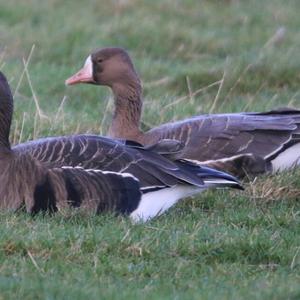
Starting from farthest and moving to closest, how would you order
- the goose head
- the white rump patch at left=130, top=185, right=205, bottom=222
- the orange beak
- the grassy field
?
the orange beak, the goose head, the white rump patch at left=130, top=185, right=205, bottom=222, the grassy field

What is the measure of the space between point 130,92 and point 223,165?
1.34m

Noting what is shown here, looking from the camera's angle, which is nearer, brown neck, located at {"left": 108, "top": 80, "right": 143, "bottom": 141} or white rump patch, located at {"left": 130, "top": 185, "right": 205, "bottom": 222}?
white rump patch, located at {"left": 130, "top": 185, "right": 205, "bottom": 222}

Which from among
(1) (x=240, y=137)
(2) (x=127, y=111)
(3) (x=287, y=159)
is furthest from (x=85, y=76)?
(3) (x=287, y=159)

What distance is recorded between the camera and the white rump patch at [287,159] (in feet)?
30.2

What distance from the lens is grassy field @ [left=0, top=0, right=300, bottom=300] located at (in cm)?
614

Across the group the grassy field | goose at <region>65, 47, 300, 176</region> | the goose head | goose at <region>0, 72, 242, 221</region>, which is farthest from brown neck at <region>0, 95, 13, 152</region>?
the goose head

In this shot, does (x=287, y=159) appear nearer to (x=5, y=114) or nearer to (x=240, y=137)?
(x=240, y=137)

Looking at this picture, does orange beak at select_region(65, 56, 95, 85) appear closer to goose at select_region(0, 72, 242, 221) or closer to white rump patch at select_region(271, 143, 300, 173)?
white rump patch at select_region(271, 143, 300, 173)

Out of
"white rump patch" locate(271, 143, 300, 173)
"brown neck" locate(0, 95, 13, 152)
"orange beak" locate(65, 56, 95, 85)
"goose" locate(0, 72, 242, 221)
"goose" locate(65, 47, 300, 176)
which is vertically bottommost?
"white rump patch" locate(271, 143, 300, 173)

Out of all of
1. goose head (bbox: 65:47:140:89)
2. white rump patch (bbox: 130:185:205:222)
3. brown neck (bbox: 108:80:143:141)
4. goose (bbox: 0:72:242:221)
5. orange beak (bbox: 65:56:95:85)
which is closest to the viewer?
goose (bbox: 0:72:242:221)

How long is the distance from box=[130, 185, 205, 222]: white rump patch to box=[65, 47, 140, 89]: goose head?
7.95ft

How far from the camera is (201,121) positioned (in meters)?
9.41

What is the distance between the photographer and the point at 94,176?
755cm

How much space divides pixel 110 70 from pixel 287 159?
1.82 meters
